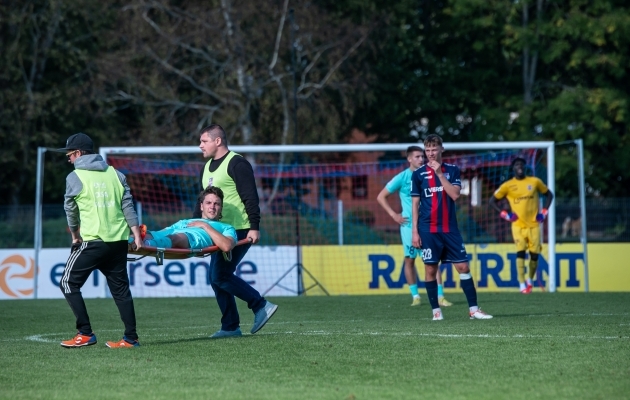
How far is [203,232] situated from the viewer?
966 centimetres

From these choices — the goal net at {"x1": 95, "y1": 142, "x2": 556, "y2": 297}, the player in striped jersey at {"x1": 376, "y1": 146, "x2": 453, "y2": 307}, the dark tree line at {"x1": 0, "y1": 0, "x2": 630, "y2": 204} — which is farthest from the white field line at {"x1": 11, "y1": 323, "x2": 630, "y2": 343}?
the dark tree line at {"x1": 0, "y1": 0, "x2": 630, "y2": 204}

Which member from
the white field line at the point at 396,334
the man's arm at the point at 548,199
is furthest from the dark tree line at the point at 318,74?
the white field line at the point at 396,334

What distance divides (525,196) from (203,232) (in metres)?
9.55

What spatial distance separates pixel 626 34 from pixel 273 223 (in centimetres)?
1552

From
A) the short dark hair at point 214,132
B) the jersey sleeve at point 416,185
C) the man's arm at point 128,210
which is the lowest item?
the man's arm at point 128,210

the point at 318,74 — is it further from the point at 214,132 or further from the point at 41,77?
the point at 214,132

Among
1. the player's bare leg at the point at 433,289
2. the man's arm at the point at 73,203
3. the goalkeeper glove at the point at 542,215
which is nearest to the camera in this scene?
the man's arm at the point at 73,203

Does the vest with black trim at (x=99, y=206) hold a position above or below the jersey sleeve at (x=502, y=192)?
below

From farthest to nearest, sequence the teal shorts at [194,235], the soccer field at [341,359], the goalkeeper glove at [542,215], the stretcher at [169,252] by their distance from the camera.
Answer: the goalkeeper glove at [542,215] < the teal shorts at [194,235] < the stretcher at [169,252] < the soccer field at [341,359]

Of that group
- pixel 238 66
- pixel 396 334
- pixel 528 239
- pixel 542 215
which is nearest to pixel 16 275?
pixel 528 239

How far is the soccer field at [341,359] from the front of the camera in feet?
22.2

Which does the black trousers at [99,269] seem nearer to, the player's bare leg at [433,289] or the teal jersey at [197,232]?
the teal jersey at [197,232]

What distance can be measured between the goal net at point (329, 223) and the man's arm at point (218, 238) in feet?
31.0

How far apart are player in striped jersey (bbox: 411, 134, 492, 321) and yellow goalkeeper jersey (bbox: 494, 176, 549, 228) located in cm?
666
